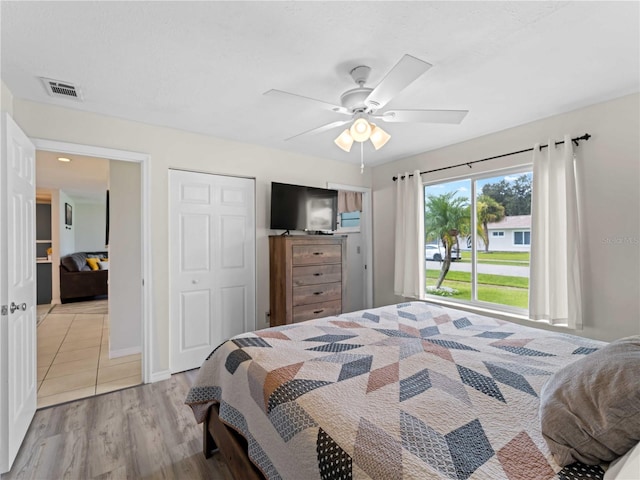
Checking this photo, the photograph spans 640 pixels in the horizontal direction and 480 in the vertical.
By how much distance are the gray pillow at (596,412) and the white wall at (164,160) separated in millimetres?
3062

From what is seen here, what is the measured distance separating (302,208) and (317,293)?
105 cm

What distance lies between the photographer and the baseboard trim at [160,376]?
292cm

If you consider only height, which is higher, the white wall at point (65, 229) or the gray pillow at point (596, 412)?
the white wall at point (65, 229)

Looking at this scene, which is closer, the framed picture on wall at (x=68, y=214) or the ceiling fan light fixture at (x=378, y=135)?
the ceiling fan light fixture at (x=378, y=135)

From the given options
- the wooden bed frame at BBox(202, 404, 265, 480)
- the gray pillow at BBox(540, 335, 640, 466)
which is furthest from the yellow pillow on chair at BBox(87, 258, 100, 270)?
the gray pillow at BBox(540, 335, 640, 466)

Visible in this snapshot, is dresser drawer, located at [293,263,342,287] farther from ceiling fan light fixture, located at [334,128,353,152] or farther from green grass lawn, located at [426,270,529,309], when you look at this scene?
ceiling fan light fixture, located at [334,128,353,152]

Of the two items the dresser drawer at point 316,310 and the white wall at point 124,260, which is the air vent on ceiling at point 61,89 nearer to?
the white wall at point 124,260

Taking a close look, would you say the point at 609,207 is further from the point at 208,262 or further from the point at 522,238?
the point at 208,262

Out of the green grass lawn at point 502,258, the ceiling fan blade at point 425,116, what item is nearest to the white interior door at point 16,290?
the ceiling fan blade at point 425,116

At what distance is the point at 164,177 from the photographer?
9.95ft

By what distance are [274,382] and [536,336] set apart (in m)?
1.61

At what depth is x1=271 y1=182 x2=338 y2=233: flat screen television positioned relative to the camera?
3613 mm

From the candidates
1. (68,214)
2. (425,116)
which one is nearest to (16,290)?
(425,116)

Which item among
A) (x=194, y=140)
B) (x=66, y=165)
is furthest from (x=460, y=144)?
(x=66, y=165)
